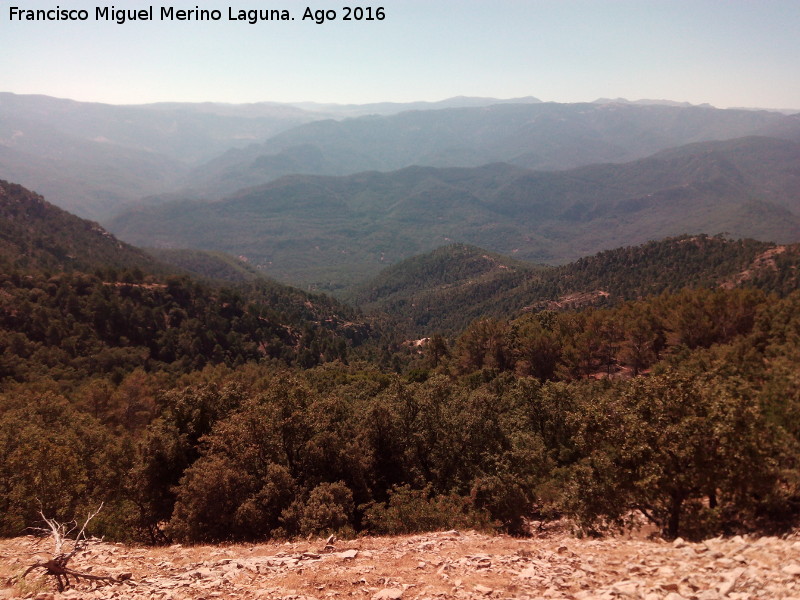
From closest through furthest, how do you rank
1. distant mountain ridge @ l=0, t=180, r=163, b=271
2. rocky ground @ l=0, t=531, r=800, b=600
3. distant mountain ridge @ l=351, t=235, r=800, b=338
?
rocky ground @ l=0, t=531, r=800, b=600 → distant mountain ridge @ l=351, t=235, r=800, b=338 → distant mountain ridge @ l=0, t=180, r=163, b=271

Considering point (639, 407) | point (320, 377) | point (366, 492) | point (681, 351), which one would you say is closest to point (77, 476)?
point (366, 492)

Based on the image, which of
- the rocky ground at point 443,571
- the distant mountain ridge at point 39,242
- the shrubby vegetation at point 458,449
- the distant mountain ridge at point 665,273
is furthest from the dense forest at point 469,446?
the distant mountain ridge at point 39,242

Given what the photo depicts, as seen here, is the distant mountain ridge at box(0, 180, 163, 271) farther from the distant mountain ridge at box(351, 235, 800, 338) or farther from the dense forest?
the distant mountain ridge at box(351, 235, 800, 338)

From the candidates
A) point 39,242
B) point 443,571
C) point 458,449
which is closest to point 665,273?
point 458,449

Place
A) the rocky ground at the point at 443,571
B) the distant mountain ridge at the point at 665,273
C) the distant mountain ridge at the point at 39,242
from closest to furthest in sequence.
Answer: the rocky ground at the point at 443,571 < the distant mountain ridge at the point at 665,273 < the distant mountain ridge at the point at 39,242

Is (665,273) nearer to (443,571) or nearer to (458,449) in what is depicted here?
(458,449)

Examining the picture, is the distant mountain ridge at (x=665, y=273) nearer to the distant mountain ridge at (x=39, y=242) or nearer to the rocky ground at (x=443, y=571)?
the rocky ground at (x=443, y=571)

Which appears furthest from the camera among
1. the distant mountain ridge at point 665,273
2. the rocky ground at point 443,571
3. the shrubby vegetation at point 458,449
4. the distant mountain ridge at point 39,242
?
the distant mountain ridge at point 39,242

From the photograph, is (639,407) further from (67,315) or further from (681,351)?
(67,315)

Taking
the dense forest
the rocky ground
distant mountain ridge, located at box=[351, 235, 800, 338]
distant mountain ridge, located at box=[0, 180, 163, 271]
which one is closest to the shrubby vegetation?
the dense forest
